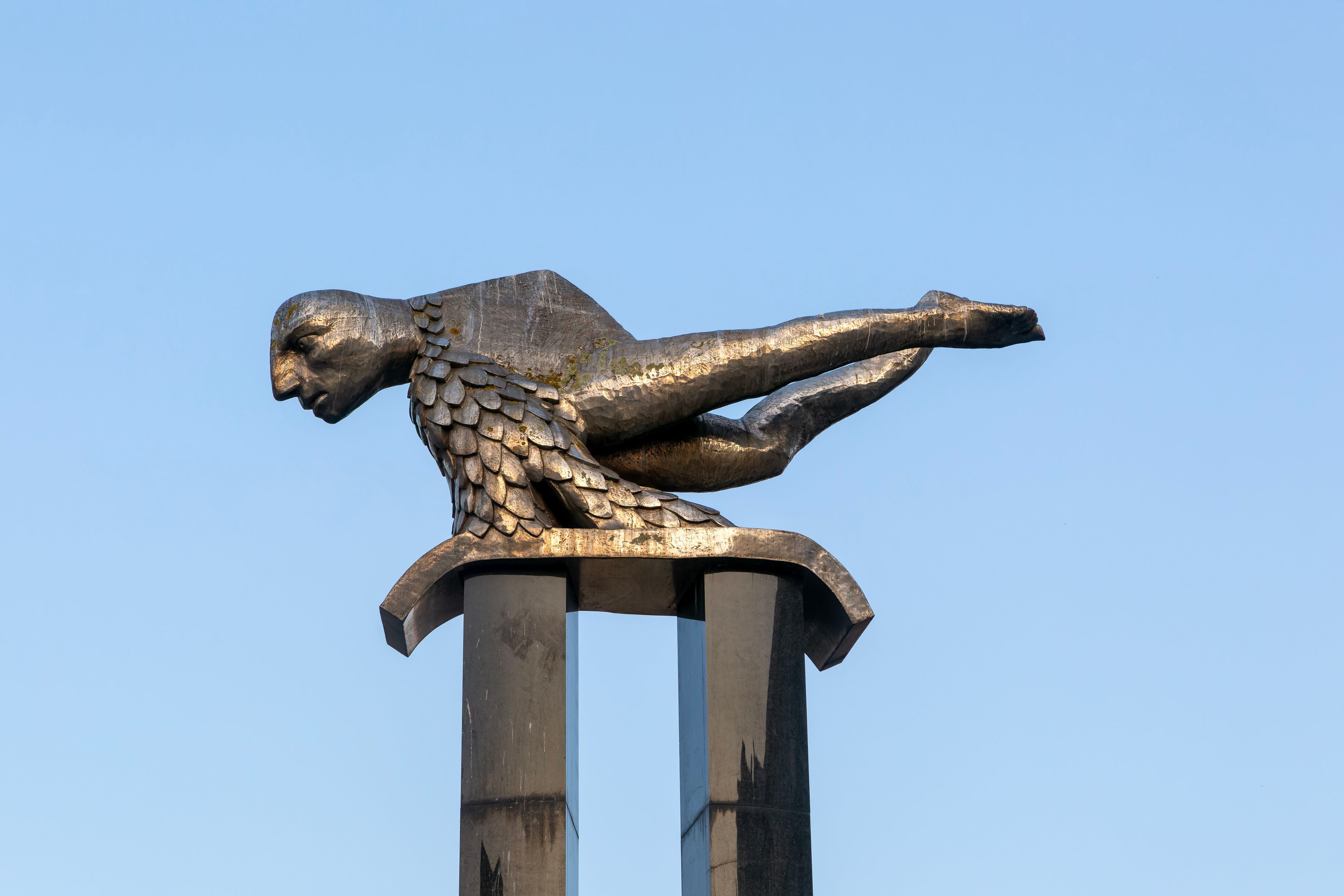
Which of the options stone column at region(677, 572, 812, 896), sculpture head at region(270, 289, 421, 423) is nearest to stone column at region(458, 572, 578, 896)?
stone column at region(677, 572, 812, 896)

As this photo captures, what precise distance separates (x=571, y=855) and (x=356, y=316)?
320cm

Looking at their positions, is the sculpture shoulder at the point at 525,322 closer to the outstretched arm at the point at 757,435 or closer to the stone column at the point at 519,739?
the outstretched arm at the point at 757,435

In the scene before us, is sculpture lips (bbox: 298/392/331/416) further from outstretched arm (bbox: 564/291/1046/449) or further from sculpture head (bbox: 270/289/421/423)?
outstretched arm (bbox: 564/291/1046/449)

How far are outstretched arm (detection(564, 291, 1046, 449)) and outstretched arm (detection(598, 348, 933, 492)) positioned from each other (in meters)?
0.22

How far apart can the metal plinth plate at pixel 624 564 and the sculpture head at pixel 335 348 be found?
1.15m

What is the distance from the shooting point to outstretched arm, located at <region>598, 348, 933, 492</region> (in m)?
9.28

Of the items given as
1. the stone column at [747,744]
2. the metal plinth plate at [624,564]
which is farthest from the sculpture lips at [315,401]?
the stone column at [747,744]

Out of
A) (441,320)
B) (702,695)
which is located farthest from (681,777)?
(441,320)

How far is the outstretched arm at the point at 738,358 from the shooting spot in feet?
29.1

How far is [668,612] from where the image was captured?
9156 mm

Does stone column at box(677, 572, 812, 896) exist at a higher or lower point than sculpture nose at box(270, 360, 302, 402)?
lower

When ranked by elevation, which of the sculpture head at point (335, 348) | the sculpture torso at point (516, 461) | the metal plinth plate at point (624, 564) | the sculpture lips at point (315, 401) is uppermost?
the sculpture head at point (335, 348)

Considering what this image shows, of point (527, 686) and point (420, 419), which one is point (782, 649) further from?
point (420, 419)

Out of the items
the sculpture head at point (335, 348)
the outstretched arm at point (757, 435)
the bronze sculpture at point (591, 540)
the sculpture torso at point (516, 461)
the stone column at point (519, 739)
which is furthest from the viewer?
the outstretched arm at point (757, 435)
